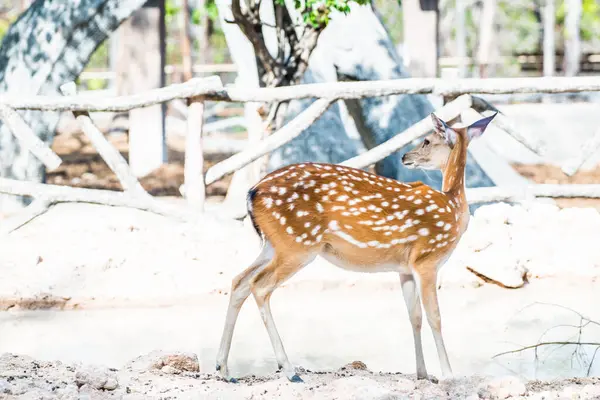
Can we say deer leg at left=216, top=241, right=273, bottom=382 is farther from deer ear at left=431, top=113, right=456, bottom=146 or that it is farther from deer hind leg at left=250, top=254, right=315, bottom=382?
deer ear at left=431, top=113, right=456, bottom=146

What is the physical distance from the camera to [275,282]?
191 inches

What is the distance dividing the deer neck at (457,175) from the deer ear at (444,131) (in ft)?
0.09

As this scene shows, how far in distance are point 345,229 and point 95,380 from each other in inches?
49.1

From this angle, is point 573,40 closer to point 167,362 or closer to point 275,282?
point 167,362

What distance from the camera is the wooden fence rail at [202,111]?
8328 millimetres

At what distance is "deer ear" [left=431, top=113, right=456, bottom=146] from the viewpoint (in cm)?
500

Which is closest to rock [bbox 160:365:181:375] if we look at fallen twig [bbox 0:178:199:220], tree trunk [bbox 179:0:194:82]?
fallen twig [bbox 0:178:199:220]

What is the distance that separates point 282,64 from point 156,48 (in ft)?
19.0

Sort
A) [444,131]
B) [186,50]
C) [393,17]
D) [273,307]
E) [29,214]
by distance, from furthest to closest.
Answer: [393,17] < [186,50] < [29,214] < [273,307] < [444,131]

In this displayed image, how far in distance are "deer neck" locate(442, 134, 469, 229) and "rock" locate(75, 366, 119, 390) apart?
5.68 ft

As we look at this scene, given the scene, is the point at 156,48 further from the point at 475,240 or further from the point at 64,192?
the point at 475,240

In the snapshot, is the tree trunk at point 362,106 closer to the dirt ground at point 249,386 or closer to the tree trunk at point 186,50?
the dirt ground at point 249,386

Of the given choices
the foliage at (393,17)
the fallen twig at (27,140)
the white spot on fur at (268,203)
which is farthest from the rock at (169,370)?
the foliage at (393,17)

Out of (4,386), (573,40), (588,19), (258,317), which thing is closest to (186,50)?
(573,40)
